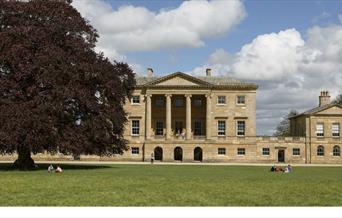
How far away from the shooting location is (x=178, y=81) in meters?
72.4

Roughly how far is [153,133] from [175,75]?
8.36 m

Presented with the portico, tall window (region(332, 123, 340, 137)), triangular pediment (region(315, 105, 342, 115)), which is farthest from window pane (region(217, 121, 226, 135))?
tall window (region(332, 123, 340, 137))

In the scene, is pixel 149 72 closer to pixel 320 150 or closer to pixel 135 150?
pixel 135 150

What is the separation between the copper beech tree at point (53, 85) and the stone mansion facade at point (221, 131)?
31837mm

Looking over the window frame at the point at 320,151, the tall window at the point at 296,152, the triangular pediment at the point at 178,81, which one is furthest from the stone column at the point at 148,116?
the window frame at the point at 320,151

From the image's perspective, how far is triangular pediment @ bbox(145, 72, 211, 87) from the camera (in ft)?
237

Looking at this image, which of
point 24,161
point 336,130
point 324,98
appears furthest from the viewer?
point 324,98

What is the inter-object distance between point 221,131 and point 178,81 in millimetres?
8676

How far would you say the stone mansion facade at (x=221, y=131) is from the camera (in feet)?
236

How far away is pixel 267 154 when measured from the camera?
72500 millimetres

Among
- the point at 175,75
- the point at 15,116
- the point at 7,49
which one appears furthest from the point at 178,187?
the point at 175,75

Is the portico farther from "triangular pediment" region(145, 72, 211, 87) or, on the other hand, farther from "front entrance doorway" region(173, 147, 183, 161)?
"front entrance doorway" region(173, 147, 183, 161)

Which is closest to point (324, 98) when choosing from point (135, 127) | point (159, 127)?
point (159, 127)

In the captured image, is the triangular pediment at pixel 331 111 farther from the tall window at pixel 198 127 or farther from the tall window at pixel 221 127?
the tall window at pixel 198 127
